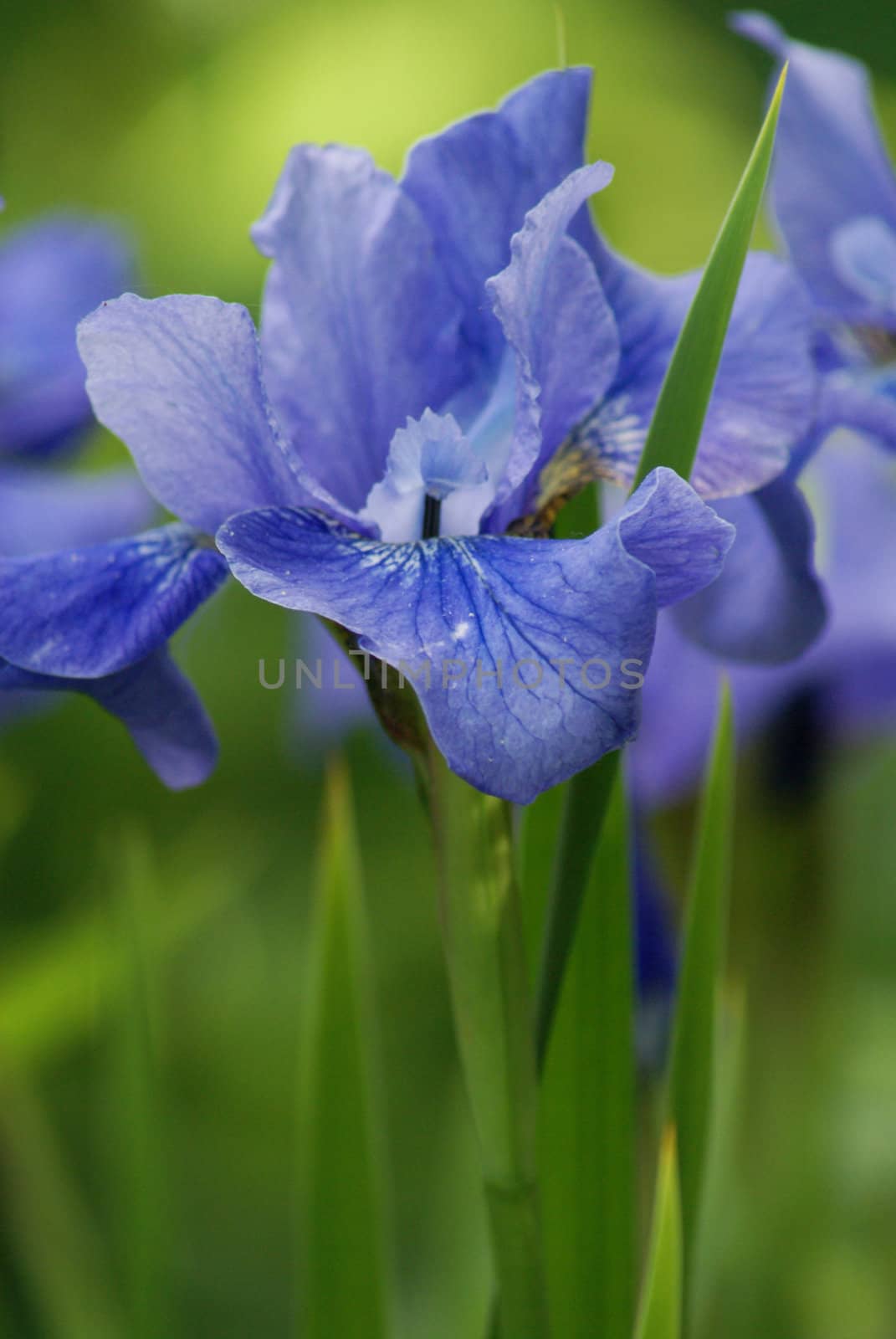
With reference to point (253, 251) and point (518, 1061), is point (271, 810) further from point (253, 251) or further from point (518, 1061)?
point (518, 1061)

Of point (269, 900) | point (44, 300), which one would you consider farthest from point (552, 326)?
point (269, 900)

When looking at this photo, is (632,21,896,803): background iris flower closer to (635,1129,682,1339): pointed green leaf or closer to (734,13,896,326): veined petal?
(734,13,896,326): veined petal

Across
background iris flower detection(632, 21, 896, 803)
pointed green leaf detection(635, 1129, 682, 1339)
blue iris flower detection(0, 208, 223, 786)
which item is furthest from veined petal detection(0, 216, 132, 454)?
pointed green leaf detection(635, 1129, 682, 1339)

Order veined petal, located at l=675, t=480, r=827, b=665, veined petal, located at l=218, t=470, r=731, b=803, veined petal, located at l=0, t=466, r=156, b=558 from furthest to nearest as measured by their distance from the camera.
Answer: veined petal, located at l=0, t=466, r=156, b=558, veined petal, located at l=675, t=480, r=827, b=665, veined petal, located at l=218, t=470, r=731, b=803

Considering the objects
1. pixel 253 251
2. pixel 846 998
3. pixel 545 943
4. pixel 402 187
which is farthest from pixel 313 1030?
pixel 253 251

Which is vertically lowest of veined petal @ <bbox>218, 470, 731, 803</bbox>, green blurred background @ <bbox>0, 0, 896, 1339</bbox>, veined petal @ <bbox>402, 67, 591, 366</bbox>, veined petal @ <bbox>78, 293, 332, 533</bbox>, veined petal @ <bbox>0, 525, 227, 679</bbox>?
green blurred background @ <bbox>0, 0, 896, 1339</bbox>

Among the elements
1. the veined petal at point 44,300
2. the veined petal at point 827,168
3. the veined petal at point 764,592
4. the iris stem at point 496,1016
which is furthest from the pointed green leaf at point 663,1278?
the veined petal at point 44,300

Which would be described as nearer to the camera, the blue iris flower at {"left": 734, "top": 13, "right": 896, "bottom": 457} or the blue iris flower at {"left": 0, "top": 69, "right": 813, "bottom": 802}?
the blue iris flower at {"left": 0, "top": 69, "right": 813, "bottom": 802}
